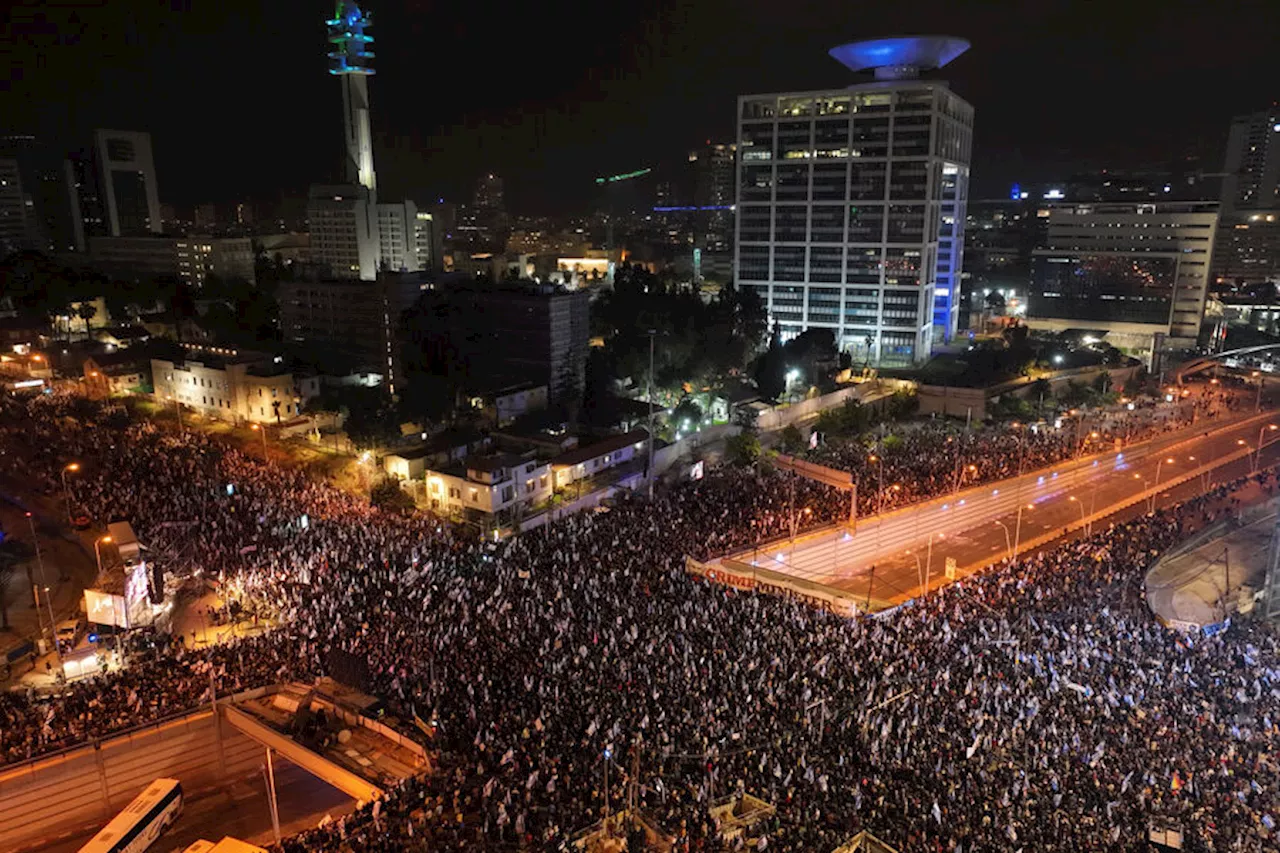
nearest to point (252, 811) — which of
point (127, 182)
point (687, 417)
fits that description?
point (687, 417)

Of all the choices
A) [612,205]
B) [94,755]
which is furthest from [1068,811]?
[612,205]

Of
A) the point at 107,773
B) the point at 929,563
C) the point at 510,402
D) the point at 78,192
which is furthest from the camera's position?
the point at 78,192

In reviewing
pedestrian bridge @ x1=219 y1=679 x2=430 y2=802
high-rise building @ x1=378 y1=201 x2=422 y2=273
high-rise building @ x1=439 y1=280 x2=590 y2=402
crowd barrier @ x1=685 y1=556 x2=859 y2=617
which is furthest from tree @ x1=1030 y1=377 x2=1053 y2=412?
high-rise building @ x1=378 y1=201 x2=422 y2=273

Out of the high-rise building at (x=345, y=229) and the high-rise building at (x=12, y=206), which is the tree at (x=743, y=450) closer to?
the high-rise building at (x=345, y=229)

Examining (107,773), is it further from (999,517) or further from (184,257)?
(184,257)

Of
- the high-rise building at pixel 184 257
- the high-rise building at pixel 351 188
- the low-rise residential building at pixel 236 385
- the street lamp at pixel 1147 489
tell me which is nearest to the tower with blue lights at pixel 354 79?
the high-rise building at pixel 351 188

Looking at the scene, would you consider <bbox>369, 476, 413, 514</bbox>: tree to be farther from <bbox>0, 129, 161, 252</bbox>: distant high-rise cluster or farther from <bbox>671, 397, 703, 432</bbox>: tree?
<bbox>0, 129, 161, 252</bbox>: distant high-rise cluster
